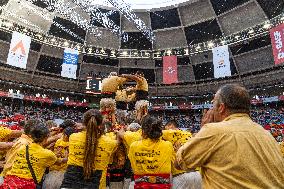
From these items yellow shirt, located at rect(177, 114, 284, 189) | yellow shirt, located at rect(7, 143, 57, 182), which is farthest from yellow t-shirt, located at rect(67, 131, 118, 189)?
yellow shirt, located at rect(177, 114, 284, 189)

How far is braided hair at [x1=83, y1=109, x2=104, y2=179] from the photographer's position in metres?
3.75

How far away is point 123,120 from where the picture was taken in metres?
7.54

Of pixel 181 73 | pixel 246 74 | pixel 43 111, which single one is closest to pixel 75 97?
pixel 43 111

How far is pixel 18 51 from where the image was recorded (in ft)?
70.1

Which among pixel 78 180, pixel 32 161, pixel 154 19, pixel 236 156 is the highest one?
pixel 154 19

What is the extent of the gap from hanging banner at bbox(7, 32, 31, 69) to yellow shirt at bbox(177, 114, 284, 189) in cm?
2147

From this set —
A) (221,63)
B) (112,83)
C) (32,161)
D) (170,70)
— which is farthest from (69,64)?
(32,161)

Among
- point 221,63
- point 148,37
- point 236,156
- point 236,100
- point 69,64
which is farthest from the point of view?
point 148,37

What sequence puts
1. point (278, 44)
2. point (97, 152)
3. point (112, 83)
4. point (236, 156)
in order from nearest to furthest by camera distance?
point (236, 156) < point (97, 152) < point (112, 83) < point (278, 44)

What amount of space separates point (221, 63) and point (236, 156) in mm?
21116

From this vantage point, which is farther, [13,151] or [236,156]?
[13,151]

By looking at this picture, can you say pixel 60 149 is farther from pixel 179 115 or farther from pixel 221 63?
pixel 179 115

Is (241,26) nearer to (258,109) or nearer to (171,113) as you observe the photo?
(258,109)

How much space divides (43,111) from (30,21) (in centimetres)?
942
